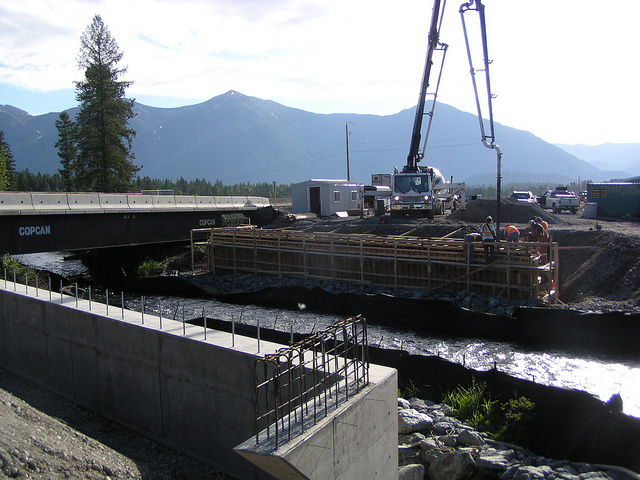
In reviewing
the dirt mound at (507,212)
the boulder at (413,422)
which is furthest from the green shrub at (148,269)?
the boulder at (413,422)

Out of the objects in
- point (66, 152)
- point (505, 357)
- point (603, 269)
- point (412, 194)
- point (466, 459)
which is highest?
point (66, 152)

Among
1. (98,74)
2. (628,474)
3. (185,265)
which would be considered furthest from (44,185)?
(628,474)

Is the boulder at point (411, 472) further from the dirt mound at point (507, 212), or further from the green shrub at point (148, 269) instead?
the dirt mound at point (507, 212)

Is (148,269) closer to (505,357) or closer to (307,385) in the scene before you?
(505,357)

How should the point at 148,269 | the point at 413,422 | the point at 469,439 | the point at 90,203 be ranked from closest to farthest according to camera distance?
1. the point at 469,439
2. the point at 413,422
3. the point at 90,203
4. the point at 148,269

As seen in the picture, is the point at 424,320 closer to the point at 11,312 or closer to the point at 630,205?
the point at 11,312

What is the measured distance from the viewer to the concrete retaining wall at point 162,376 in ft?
28.3

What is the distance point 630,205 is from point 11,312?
130 ft

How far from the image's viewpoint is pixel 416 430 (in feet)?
31.8

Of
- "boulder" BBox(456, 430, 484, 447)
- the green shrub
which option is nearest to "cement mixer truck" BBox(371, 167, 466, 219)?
the green shrub

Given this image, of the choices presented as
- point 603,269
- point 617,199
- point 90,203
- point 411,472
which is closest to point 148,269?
point 90,203

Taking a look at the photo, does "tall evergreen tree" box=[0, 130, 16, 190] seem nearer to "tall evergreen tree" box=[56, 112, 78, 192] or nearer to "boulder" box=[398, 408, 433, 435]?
"tall evergreen tree" box=[56, 112, 78, 192]

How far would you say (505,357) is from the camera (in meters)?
15.5

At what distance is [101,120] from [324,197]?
75.2 feet
